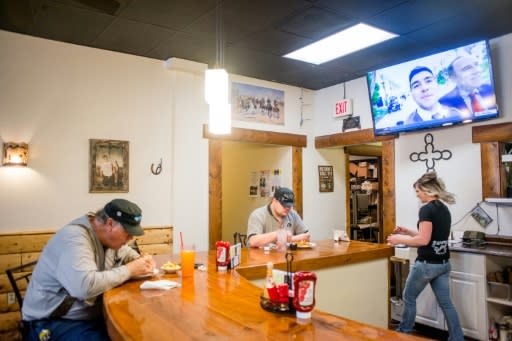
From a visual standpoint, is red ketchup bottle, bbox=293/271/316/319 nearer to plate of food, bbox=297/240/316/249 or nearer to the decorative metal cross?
plate of food, bbox=297/240/316/249

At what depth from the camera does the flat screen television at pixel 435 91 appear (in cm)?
356

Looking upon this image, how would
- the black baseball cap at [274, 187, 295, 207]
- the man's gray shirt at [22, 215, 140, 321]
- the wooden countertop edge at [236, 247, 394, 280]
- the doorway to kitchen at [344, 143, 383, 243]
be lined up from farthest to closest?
the doorway to kitchen at [344, 143, 383, 243], the black baseball cap at [274, 187, 295, 207], the wooden countertop edge at [236, 247, 394, 280], the man's gray shirt at [22, 215, 140, 321]

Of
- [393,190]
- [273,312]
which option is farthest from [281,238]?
[393,190]

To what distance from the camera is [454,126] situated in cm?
407

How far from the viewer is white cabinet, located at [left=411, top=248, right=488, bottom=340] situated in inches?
138

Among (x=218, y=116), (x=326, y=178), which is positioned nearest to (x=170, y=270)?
(x=218, y=116)

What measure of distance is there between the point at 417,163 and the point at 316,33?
6.45 feet

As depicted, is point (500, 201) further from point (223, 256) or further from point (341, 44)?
point (223, 256)

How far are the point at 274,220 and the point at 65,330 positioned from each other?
6.64 ft

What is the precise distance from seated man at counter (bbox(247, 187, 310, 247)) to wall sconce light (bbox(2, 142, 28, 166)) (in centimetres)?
214

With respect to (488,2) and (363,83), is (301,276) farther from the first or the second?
(363,83)

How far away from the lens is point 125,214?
2.04 metres

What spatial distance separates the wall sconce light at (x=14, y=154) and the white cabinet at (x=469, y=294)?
4.10 m

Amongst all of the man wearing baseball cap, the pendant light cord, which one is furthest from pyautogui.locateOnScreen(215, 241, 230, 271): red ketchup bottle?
the pendant light cord
